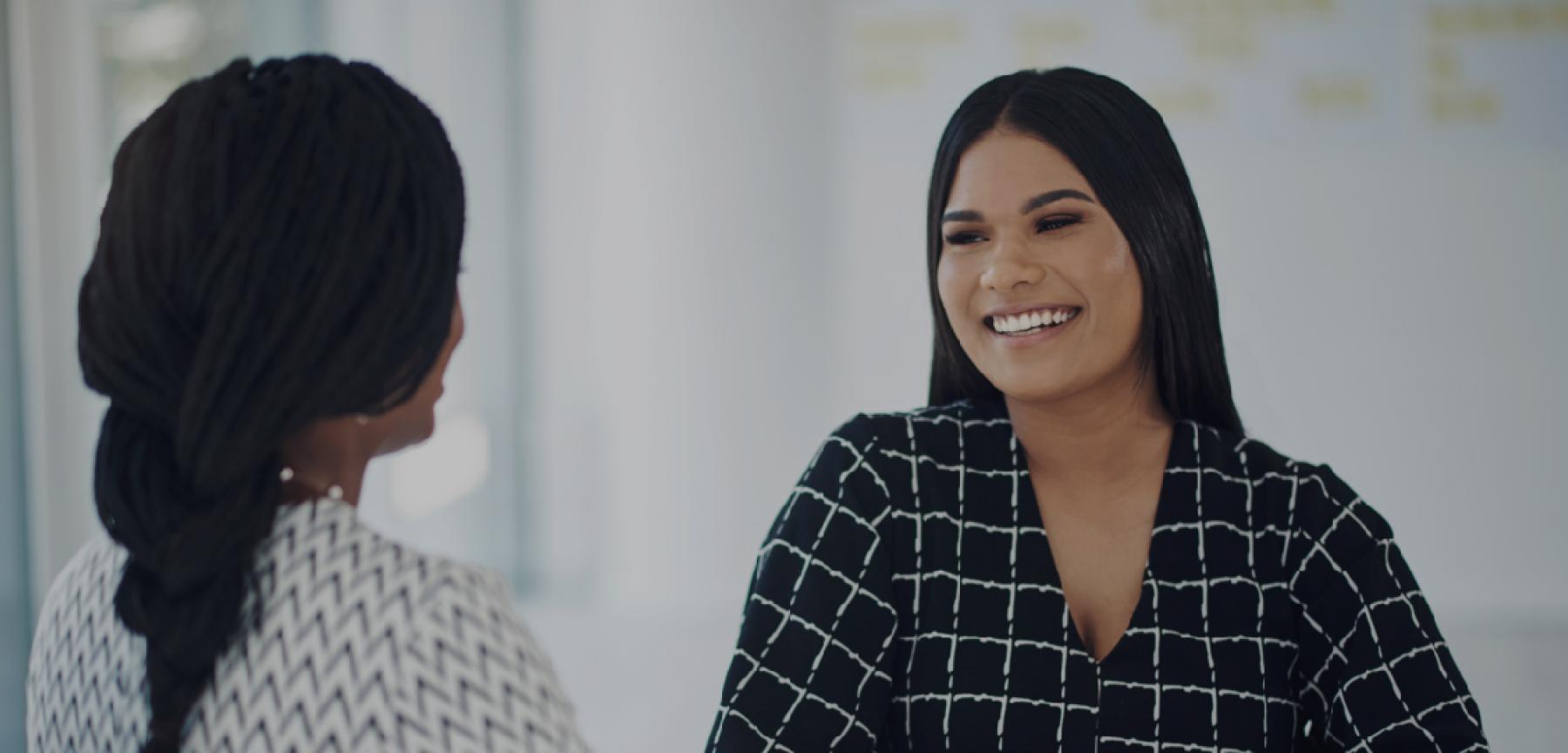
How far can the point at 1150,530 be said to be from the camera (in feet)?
4.34

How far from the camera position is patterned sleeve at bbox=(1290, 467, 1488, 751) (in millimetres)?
1175

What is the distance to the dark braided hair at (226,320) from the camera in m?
0.74

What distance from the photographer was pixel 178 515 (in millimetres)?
754

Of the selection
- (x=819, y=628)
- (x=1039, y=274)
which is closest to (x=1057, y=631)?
(x=819, y=628)

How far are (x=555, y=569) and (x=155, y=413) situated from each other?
133 inches

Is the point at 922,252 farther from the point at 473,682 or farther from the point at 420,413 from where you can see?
the point at 473,682

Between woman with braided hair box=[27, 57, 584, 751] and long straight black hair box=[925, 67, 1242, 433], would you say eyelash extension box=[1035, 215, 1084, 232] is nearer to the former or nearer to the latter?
long straight black hair box=[925, 67, 1242, 433]

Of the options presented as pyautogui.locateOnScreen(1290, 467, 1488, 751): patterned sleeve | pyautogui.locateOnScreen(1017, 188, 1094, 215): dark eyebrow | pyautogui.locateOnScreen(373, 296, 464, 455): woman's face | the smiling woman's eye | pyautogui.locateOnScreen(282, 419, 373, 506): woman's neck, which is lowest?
pyautogui.locateOnScreen(1290, 467, 1488, 751): patterned sleeve

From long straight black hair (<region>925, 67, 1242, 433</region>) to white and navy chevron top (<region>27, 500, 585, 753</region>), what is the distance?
74cm

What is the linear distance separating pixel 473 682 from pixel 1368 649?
837mm

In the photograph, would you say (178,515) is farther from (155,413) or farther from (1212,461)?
(1212,461)

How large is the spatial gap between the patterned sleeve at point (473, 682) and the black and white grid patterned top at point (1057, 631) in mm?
423

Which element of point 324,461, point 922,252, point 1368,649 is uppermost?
point 922,252

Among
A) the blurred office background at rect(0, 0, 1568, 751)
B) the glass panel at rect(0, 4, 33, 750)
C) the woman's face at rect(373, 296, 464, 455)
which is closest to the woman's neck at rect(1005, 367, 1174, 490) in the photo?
the woman's face at rect(373, 296, 464, 455)
